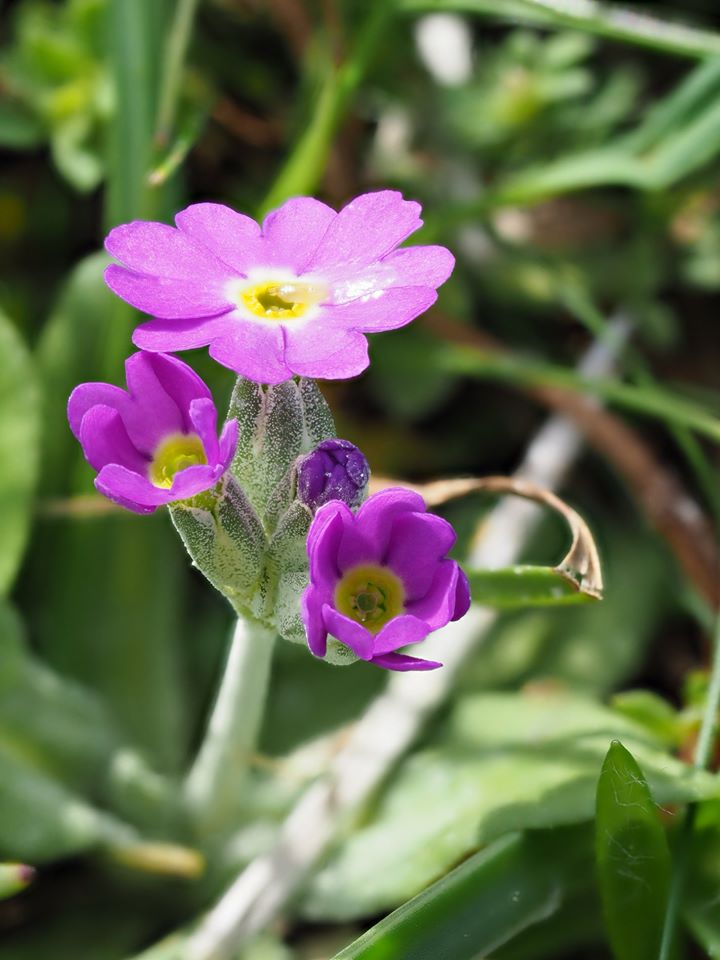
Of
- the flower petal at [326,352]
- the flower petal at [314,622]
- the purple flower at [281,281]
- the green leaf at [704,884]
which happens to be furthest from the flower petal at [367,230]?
the green leaf at [704,884]

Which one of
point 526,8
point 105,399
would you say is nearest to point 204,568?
point 105,399

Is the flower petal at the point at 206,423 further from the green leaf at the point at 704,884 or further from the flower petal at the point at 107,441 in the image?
the green leaf at the point at 704,884

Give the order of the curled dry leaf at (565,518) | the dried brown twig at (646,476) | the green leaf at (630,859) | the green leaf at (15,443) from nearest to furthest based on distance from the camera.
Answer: the green leaf at (630,859)
the curled dry leaf at (565,518)
the green leaf at (15,443)
the dried brown twig at (646,476)

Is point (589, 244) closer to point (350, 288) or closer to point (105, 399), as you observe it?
point (350, 288)

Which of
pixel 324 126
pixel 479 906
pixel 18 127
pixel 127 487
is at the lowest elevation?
A: pixel 479 906

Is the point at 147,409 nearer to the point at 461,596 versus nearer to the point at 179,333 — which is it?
the point at 179,333

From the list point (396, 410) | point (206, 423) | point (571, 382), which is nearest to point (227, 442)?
point (206, 423)

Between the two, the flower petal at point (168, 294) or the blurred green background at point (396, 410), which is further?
the blurred green background at point (396, 410)
